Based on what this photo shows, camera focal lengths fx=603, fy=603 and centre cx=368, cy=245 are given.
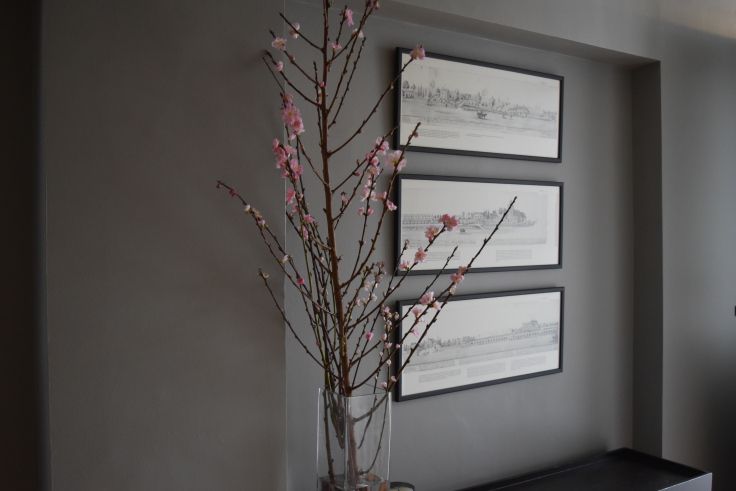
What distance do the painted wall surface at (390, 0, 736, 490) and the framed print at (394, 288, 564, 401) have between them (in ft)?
2.02

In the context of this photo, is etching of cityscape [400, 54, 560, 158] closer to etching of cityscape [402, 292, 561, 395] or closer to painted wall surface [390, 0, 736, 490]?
painted wall surface [390, 0, 736, 490]

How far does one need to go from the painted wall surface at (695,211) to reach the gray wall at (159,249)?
177 cm

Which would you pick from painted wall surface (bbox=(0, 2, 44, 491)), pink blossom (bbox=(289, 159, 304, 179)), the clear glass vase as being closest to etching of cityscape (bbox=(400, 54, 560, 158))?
pink blossom (bbox=(289, 159, 304, 179))

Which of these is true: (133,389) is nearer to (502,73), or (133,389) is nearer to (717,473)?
(502,73)

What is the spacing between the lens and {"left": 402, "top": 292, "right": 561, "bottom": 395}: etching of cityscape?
2.29m

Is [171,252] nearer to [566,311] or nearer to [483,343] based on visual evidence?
[483,343]

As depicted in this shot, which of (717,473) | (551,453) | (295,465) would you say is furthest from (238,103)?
(717,473)

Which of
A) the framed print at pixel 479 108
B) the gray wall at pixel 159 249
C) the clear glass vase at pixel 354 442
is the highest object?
the framed print at pixel 479 108

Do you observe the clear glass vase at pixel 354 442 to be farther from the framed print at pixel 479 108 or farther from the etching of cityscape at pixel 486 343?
the framed print at pixel 479 108

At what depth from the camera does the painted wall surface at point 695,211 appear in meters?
2.80

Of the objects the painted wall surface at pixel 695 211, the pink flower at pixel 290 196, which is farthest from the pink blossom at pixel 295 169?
Result: the painted wall surface at pixel 695 211

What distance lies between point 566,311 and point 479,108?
1013 millimetres

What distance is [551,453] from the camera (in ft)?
8.79

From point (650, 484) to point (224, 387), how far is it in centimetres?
181
